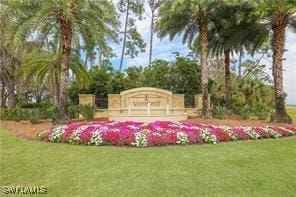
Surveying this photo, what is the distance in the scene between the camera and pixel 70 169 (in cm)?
944

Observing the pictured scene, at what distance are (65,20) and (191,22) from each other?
415 inches

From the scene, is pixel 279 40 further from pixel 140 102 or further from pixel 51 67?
pixel 51 67

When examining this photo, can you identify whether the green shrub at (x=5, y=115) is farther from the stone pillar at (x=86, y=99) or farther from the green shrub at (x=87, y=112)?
the green shrub at (x=87, y=112)

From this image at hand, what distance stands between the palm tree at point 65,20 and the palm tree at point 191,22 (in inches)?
192

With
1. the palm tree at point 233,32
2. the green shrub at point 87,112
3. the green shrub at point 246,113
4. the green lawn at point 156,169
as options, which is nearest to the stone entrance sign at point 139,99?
the green shrub at point 87,112

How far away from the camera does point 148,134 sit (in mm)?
12594

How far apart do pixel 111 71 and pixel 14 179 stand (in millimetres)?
22801

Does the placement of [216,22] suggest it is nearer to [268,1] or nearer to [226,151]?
[268,1]

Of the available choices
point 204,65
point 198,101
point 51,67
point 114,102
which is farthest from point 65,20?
point 198,101

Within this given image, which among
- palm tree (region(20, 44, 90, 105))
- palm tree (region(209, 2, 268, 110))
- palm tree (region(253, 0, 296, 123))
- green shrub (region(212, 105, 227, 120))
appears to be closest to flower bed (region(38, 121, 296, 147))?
palm tree (region(253, 0, 296, 123))

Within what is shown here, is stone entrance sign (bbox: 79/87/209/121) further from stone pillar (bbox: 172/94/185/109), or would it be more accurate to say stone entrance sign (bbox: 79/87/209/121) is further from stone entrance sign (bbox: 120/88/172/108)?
stone pillar (bbox: 172/94/185/109)

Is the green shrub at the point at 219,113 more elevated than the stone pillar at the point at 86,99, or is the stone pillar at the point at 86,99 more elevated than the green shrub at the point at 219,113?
the stone pillar at the point at 86,99

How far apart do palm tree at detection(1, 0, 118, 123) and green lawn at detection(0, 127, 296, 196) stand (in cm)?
701

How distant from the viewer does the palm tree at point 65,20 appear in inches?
675
